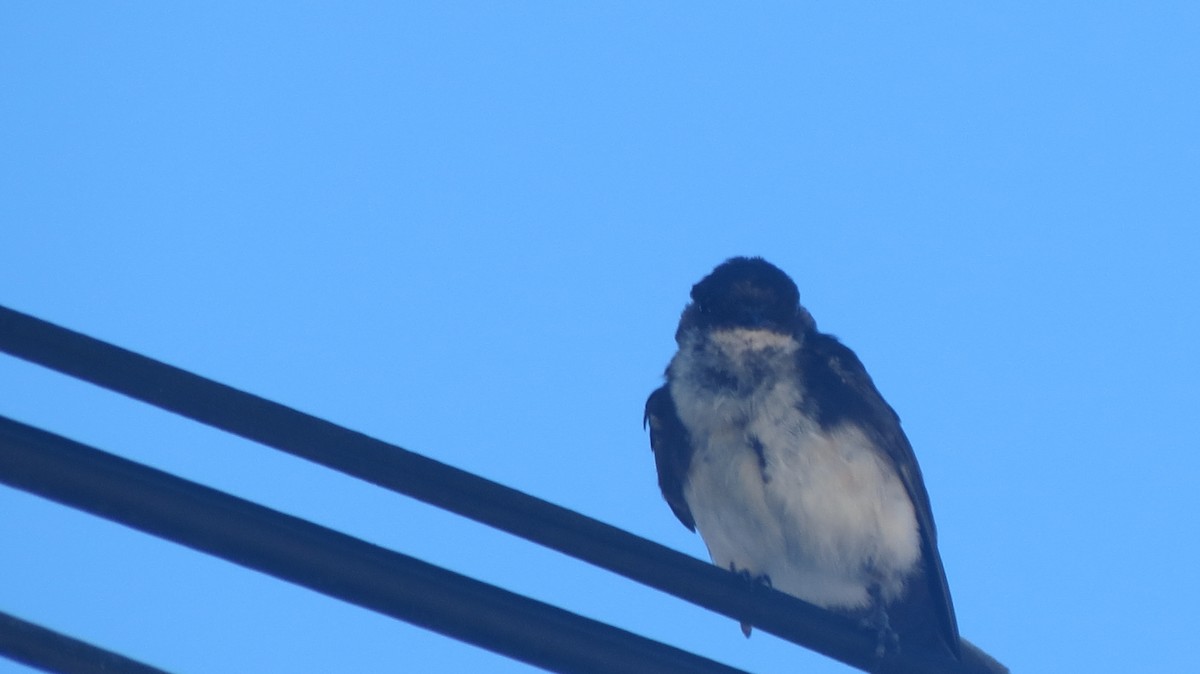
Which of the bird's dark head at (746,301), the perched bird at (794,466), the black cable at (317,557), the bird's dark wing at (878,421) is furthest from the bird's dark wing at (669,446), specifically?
the black cable at (317,557)

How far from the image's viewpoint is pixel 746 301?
22.4 ft

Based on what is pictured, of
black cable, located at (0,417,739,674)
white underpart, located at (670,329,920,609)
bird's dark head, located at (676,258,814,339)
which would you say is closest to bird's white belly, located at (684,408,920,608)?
white underpart, located at (670,329,920,609)

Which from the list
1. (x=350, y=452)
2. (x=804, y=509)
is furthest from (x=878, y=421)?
(x=350, y=452)

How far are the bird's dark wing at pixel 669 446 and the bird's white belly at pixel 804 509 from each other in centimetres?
9

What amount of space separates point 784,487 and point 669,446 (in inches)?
27.4

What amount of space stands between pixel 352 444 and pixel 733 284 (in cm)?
404

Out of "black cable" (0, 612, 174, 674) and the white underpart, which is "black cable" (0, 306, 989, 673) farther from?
the white underpart

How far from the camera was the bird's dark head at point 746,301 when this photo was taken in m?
6.67

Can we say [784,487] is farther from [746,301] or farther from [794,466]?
[746,301]

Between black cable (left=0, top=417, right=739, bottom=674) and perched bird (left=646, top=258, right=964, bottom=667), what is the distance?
2.86m

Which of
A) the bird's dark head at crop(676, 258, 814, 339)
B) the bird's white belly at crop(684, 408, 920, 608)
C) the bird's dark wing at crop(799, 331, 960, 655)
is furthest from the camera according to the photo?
the bird's dark head at crop(676, 258, 814, 339)

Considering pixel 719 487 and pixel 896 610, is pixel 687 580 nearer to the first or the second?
pixel 719 487

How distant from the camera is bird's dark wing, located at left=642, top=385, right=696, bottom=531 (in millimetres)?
6359

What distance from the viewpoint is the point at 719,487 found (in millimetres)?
6137
